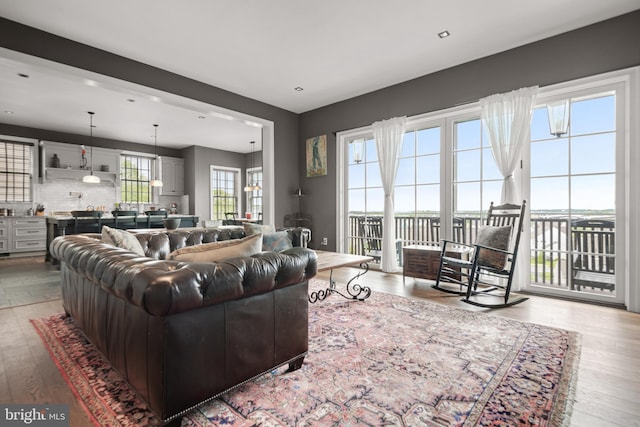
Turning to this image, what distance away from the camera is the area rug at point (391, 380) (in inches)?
55.6

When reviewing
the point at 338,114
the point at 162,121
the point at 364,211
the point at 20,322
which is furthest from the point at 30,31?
the point at 364,211

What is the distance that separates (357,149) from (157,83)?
10.3 feet

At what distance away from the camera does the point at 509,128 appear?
3.64m

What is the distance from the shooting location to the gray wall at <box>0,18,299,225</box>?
10.5 feet

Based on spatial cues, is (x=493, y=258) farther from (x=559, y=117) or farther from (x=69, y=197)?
(x=69, y=197)

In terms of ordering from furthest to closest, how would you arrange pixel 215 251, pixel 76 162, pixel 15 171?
1. pixel 76 162
2. pixel 15 171
3. pixel 215 251

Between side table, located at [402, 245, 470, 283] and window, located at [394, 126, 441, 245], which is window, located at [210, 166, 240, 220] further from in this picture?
side table, located at [402, 245, 470, 283]

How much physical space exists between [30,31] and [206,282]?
384cm

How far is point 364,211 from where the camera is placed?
532cm

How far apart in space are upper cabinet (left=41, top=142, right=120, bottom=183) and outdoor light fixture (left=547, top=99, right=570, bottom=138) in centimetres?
920

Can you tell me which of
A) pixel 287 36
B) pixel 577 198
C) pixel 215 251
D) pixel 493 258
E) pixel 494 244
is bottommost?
pixel 493 258

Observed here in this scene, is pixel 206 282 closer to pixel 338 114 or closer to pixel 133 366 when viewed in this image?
pixel 133 366

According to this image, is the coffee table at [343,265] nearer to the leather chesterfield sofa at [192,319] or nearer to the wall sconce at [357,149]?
the leather chesterfield sofa at [192,319]

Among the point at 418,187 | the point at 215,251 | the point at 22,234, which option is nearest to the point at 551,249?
the point at 418,187
